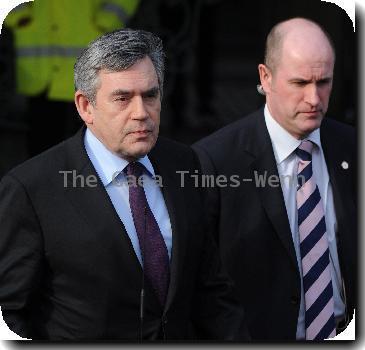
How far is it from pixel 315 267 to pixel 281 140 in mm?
498

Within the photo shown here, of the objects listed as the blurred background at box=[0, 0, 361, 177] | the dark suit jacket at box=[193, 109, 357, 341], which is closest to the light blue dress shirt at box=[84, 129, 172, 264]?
the dark suit jacket at box=[193, 109, 357, 341]

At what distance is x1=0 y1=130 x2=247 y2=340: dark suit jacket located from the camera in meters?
3.27

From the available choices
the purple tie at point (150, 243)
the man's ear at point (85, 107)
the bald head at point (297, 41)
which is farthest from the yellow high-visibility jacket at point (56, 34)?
the purple tie at point (150, 243)

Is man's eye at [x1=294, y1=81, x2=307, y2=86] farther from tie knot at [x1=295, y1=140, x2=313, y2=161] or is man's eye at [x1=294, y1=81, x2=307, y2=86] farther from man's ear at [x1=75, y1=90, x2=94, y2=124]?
man's ear at [x1=75, y1=90, x2=94, y2=124]

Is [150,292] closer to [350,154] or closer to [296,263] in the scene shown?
[296,263]

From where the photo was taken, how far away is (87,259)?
10.8ft

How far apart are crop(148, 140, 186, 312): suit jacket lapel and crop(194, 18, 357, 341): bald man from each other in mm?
448

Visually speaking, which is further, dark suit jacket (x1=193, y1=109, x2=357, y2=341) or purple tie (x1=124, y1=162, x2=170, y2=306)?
dark suit jacket (x1=193, y1=109, x2=357, y2=341)

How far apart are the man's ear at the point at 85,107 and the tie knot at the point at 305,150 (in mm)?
981

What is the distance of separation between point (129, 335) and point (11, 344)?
0.49 meters

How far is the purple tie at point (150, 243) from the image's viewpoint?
3367 mm

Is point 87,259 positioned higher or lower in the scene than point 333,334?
higher

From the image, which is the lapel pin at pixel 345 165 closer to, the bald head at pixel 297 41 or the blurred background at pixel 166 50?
the bald head at pixel 297 41

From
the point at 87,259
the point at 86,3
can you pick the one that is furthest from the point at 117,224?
the point at 86,3
